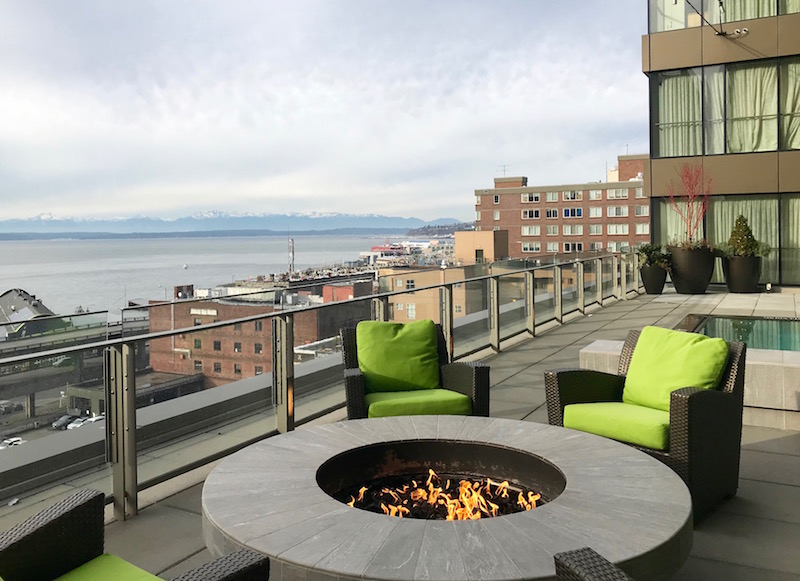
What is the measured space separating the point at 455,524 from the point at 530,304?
25.1 ft

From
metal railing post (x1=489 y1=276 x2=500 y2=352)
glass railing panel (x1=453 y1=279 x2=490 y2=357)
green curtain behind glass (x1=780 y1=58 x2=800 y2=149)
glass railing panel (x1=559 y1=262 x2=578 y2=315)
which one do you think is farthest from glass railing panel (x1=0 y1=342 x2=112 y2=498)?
green curtain behind glass (x1=780 y1=58 x2=800 y2=149)

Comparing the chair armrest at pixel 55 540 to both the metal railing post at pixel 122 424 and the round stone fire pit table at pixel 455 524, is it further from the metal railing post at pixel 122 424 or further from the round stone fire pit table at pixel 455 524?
the metal railing post at pixel 122 424

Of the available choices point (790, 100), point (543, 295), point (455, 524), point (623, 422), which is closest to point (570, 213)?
point (790, 100)

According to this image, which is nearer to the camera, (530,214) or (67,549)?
(67,549)

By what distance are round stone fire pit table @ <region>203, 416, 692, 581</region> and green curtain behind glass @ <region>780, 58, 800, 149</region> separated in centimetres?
1518

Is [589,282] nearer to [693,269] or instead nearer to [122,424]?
[693,269]

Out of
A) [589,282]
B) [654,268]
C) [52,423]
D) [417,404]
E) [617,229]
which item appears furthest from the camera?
[617,229]

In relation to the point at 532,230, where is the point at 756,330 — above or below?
below

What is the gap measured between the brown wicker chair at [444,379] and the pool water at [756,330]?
2.35 metres

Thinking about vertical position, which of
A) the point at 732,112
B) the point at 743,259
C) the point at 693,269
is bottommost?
the point at 693,269

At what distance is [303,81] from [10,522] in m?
84.3

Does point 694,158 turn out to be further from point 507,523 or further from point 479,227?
point 479,227

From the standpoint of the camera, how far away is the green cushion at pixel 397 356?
4.65 metres

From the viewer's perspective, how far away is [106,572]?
1.96 metres
